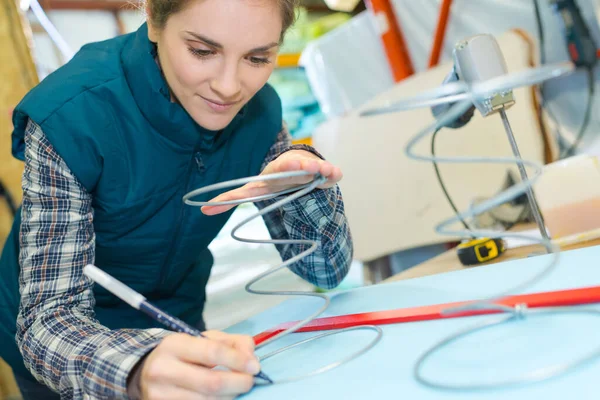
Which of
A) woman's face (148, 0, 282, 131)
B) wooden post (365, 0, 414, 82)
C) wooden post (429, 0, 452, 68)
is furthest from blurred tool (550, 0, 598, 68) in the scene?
woman's face (148, 0, 282, 131)

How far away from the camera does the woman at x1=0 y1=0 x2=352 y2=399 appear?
0.53 m

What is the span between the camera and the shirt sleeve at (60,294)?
54cm

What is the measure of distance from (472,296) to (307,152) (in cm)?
32

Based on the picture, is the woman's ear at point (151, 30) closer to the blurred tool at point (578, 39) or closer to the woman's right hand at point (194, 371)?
the woman's right hand at point (194, 371)

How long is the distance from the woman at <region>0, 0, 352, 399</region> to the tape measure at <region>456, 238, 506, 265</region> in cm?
22

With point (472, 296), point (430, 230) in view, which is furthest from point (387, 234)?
point (472, 296)

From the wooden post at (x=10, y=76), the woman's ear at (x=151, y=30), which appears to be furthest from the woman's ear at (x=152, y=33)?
the wooden post at (x=10, y=76)

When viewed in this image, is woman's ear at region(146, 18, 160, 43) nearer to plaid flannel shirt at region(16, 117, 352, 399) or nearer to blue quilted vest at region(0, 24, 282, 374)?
blue quilted vest at region(0, 24, 282, 374)

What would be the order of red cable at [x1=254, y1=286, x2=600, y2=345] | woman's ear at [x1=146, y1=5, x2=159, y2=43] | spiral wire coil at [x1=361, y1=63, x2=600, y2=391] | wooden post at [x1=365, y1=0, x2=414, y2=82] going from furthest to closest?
wooden post at [x1=365, y1=0, x2=414, y2=82], woman's ear at [x1=146, y1=5, x2=159, y2=43], red cable at [x1=254, y1=286, x2=600, y2=345], spiral wire coil at [x1=361, y1=63, x2=600, y2=391]

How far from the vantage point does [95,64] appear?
774mm

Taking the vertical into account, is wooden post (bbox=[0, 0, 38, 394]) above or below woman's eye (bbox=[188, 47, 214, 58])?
above

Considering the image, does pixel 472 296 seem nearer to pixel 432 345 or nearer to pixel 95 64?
pixel 432 345

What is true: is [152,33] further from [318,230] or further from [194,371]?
[194,371]

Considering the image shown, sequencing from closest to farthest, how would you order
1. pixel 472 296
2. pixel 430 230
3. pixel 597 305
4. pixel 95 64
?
pixel 597 305 → pixel 472 296 → pixel 95 64 → pixel 430 230
